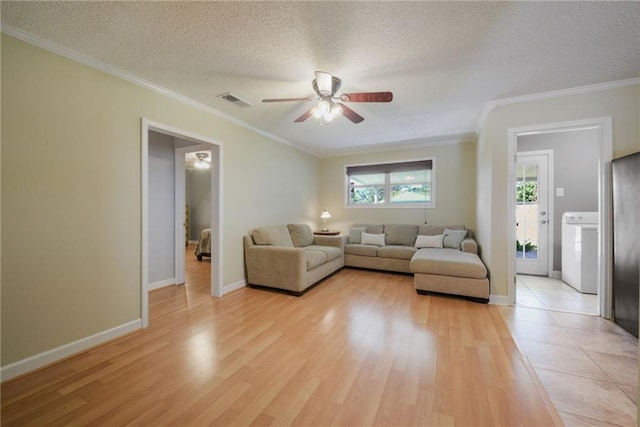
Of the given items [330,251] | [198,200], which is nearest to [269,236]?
[330,251]

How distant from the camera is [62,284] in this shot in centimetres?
191

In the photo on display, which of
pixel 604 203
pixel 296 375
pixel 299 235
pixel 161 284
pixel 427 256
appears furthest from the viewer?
pixel 299 235

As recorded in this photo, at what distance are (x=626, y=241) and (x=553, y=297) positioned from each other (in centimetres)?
117

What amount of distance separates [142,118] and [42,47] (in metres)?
0.74

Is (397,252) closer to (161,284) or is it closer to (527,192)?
(527,192)

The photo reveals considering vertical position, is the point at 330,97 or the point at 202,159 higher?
the point at 202,159

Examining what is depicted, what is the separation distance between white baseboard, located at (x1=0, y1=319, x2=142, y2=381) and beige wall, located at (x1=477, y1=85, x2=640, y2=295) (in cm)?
406

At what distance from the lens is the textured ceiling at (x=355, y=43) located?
1.56m

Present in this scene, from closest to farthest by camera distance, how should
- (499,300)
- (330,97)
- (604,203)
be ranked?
(330,97)
(604,203)
(499,300)

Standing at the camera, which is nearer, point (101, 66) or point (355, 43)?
point (355, 43)

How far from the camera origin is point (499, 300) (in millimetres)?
2953

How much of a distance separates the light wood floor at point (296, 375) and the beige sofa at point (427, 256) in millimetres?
439

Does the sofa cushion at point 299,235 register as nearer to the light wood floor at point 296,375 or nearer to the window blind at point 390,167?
the light wood floor at point 296,375

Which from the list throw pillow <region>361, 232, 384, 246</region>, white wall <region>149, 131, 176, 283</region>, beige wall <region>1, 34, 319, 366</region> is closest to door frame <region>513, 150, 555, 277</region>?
throw pillow <region>361, 232, 384, 246</region>
